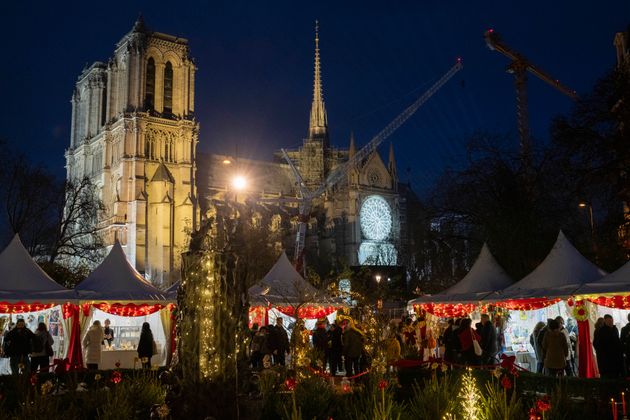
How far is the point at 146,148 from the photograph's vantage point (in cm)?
6219

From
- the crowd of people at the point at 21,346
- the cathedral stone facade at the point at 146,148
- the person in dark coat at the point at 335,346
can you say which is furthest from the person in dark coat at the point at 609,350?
the cathedral stone facade at the point at 146,148

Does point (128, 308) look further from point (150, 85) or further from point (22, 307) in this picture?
point (150, 85)

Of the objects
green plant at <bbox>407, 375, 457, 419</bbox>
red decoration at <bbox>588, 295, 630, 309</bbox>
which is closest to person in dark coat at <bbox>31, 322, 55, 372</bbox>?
green plant at <bbox>407, 375, 457, 419</bbox>

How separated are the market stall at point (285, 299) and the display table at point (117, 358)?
166 inches

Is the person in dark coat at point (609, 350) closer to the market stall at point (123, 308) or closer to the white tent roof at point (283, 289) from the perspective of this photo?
the white tent roof at point (283, 289)

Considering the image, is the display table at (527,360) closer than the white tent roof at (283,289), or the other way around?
the display table at (527,360)

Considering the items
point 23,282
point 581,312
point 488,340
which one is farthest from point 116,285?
point 581,312

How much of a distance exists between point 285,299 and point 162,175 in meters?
41.4

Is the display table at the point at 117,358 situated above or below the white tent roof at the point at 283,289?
below

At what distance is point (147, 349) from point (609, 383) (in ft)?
37.0

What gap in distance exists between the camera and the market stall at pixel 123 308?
63.6 ft

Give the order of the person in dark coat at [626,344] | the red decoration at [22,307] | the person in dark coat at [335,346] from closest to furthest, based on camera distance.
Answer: the person in dark coat at [626,344]
the person in dark coat at [335,346]
the red decoration at [22,307]

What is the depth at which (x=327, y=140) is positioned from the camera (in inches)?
3745

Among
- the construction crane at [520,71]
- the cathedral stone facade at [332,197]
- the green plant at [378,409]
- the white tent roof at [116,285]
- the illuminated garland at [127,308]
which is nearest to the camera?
the green plant at [378,409]
